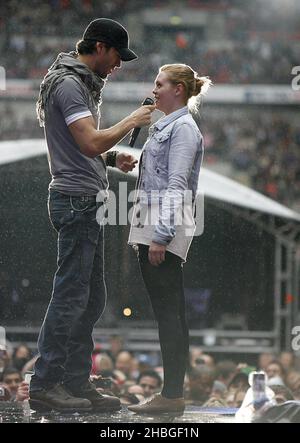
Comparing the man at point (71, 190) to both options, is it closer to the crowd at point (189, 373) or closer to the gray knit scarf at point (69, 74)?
the gray knit scarf at point (69, 74)

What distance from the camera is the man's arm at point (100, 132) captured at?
11.3 ft

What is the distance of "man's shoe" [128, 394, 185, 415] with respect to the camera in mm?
3566

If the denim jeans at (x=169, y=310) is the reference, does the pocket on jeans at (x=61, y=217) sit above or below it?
above

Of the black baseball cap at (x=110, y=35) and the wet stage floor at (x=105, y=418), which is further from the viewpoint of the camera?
the black baseball cap at (x=110, y=35)

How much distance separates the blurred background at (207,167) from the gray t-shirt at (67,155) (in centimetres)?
237

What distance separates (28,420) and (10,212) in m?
3.14

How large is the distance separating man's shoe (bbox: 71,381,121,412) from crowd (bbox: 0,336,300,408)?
1921 millimetres

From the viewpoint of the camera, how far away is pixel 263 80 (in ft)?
64.5

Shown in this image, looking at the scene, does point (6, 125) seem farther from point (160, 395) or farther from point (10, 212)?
point (160, 395)

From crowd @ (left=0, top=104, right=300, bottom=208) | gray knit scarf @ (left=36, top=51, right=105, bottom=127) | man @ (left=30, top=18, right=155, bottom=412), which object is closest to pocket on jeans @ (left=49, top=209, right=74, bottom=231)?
man @ (left=30, top=18, right=155, bottom=412)

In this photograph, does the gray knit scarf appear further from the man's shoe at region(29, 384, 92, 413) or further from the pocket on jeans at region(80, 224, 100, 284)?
the man's shoe at region(29, 384, 92, 413)

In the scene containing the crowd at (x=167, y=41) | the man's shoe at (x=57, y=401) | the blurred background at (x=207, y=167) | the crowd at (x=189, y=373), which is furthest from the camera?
the crowd at (x=167, y=41)

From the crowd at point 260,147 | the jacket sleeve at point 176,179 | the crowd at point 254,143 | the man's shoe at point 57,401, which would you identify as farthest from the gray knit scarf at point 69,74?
the crowd at point 260,147
